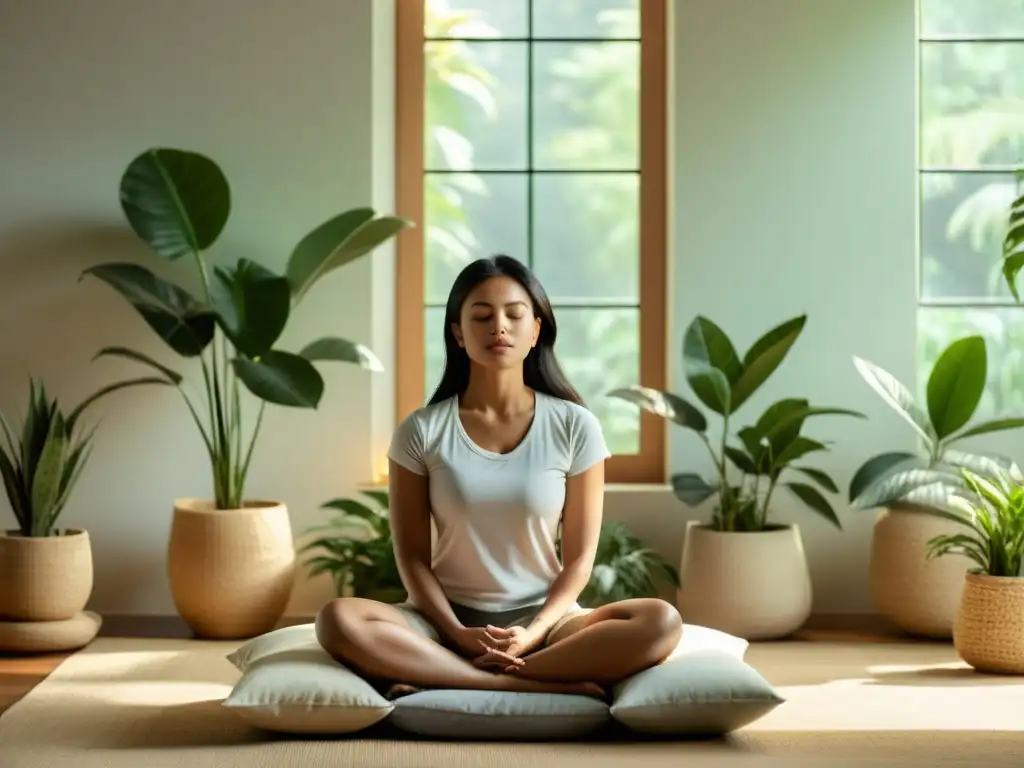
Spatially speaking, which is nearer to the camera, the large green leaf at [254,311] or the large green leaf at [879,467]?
the large green leaf at [254,311]

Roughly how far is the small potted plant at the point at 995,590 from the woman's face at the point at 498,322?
1425 millimetres

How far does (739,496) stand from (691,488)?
0.16 metres

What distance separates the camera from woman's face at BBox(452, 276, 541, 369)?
313 centimetres

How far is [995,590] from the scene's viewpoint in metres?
3.72

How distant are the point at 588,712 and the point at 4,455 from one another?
2025mm

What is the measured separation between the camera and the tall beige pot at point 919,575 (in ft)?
13.9

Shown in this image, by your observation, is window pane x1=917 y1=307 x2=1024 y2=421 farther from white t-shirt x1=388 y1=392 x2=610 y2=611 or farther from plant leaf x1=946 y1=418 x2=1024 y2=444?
white t-shirt x1=388 y1=392 x2=610 y2=611

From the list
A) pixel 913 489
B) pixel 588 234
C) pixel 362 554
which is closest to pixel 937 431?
pixel 913 489

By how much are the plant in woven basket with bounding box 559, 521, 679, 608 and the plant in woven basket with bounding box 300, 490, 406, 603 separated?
550mm

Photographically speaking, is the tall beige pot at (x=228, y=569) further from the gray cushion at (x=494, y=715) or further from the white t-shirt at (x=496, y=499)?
the gray cushion at (x=494, y=715)

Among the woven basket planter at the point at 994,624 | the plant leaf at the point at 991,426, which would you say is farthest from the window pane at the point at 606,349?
the woven basket planter at the point at 994,624

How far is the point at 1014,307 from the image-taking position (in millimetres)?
4820

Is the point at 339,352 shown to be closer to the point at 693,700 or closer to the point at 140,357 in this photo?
the point at 140,357

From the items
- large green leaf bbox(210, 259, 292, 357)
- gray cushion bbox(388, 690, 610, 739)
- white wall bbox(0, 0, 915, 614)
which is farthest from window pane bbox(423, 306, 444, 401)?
gray cushion bbox(388, 690, 610, 739)
